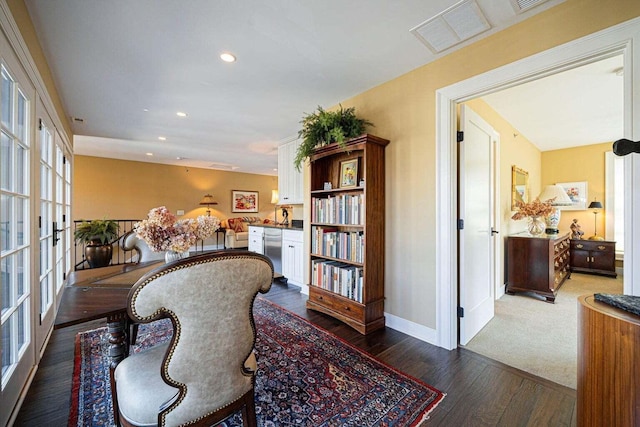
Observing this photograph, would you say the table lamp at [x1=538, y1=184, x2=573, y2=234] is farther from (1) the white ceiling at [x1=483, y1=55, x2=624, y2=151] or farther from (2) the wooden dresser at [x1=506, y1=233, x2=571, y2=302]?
(1) the white ceiling at [x1=483, y1=55, x2=624, y2=151]

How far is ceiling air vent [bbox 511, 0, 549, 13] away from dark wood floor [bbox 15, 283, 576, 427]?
2450 millimetres

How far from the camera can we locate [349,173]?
2805 mm

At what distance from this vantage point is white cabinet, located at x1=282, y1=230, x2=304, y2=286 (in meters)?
3.86

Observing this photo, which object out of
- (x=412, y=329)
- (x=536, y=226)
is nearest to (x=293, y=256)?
(x=412, y=329)

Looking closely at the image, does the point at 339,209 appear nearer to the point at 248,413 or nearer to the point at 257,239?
the point at 248,413

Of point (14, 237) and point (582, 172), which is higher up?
point (582, 172)

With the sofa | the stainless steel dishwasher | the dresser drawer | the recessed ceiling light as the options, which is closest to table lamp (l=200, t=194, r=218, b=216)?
the sofa

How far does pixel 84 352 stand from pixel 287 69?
2932mm

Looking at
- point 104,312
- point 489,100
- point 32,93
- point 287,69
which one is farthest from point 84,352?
point 489,100

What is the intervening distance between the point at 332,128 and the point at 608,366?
8.17 feet

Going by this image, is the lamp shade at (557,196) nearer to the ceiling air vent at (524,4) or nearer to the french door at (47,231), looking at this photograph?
the ceiling air vent at (524,4)

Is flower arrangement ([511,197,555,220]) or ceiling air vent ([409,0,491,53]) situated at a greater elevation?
ceiling air vent ([409,0,491,53])

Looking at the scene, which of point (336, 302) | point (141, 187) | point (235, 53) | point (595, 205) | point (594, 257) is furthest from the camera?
point (141, 187)

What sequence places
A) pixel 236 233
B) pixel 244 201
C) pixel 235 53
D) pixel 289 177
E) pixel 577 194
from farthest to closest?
1. pixel 244 201
2. pixel 236 233
3. pixel 577 194
4. pixel 289 177
5. pixel 235 53
